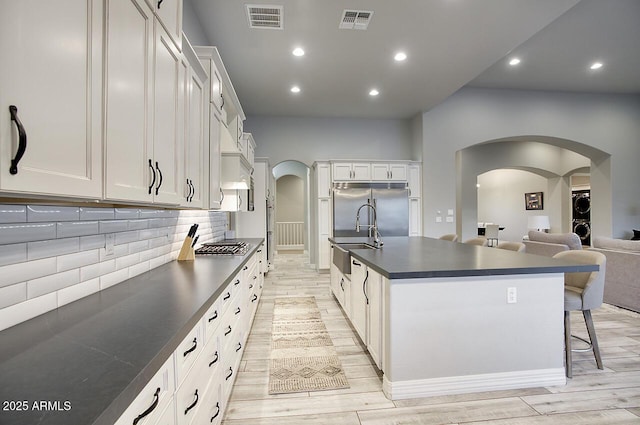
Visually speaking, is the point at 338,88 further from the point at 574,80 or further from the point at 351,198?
the point at 574,80

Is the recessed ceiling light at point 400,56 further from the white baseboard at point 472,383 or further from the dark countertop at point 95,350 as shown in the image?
the dark countertop at point 95,350

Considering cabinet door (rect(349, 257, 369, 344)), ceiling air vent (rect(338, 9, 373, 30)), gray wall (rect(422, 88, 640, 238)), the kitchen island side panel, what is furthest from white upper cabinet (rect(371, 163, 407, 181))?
the kitchen island side panel

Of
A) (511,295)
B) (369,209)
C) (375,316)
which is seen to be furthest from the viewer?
(369,209)

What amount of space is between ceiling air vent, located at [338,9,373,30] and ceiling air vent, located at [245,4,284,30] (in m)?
0.68

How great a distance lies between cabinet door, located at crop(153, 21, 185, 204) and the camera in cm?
142

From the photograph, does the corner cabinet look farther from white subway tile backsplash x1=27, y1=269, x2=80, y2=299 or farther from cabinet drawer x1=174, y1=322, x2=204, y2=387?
cabinet drawer x1=174, y1=322, x2=204, y2=387

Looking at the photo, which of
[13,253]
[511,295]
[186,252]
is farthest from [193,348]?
[511,295]

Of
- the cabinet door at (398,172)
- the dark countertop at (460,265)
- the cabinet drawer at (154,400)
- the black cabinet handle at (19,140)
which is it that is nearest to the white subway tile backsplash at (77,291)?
Answer: the cabinet drawer at (154,400)

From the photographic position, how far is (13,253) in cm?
100

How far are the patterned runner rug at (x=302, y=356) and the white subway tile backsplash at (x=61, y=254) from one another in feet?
4.23

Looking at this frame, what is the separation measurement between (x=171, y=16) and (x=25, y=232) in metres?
1.24

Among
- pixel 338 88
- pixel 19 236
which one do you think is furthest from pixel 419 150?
pixel 19 236

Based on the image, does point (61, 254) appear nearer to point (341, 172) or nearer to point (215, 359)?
point (215, 359)

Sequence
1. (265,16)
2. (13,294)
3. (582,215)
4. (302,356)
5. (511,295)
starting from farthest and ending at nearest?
(582,215), (265,16), (302,356), (511,295), (13,294)
